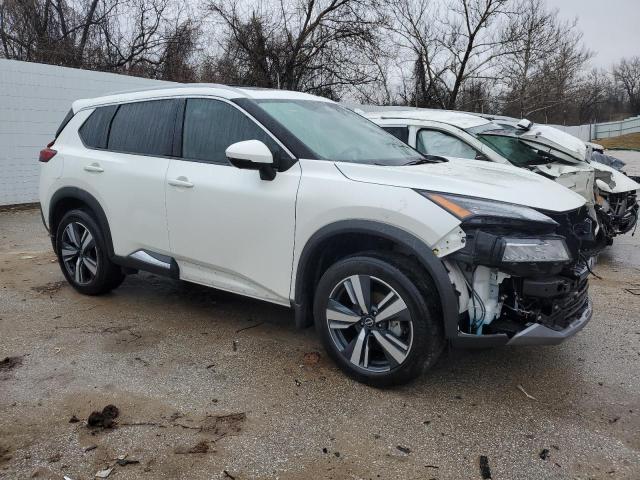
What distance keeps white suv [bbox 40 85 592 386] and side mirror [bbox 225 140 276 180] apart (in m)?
0.01

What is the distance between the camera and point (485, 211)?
3.02m

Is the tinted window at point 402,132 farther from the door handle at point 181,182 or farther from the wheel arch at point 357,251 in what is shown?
the wheel arch at point 357,251

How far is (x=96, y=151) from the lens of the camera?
15.9 ft

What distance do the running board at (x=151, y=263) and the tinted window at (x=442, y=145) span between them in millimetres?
3320

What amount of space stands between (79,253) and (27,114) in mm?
6413

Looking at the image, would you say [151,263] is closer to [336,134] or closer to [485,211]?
[336,134]

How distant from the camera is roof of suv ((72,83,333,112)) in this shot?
409cm

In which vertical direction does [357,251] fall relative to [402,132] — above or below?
below

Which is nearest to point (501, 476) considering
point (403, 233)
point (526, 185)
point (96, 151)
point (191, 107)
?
point (403, 233)

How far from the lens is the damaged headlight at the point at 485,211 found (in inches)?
118

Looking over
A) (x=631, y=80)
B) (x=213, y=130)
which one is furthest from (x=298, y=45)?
(x=631, y=80)

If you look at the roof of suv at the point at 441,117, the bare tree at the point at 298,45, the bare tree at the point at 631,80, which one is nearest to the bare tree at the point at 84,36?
the bare tree at the point at 298,45

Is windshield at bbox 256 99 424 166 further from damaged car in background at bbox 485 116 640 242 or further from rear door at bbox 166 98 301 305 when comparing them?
damaged car in background at bbox 485 116 640 242

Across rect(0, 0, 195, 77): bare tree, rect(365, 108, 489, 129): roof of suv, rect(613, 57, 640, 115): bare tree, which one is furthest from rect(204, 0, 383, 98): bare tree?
rect(613, 57, 640, 115): bare tree
